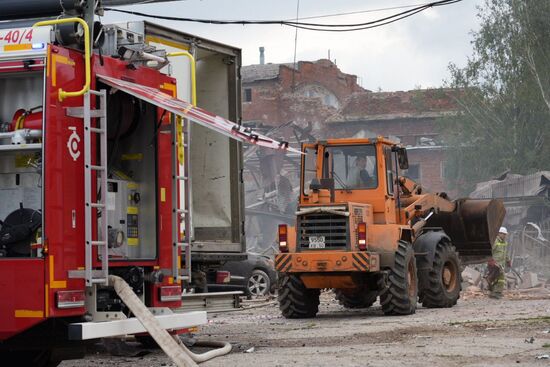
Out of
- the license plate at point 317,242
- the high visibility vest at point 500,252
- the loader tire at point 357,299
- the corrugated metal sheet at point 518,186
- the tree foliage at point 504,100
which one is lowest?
the loader tire at point 357,299

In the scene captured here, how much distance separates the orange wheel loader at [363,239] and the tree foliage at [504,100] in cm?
2839

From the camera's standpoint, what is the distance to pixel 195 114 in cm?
1004

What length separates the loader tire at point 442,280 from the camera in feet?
67.6

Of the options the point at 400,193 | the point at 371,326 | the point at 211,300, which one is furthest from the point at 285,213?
the point at 211,300

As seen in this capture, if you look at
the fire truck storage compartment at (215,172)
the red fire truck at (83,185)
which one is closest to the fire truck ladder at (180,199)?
the red fire truck at (83,185)

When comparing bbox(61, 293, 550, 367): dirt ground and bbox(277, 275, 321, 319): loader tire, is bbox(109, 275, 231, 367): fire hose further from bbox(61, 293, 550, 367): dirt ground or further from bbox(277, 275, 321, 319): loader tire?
bbox(277, 275, 321, 319): loader tire

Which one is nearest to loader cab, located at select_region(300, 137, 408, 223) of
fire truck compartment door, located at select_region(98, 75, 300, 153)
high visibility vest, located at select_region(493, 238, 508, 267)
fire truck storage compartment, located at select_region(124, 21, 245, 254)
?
fire truck storage compartment, located at select_region(124, 21, 245, 254)

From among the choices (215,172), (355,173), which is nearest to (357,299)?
(355,173)

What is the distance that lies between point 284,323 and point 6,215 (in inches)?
349

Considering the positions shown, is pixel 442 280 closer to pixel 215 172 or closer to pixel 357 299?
pixel 357 299

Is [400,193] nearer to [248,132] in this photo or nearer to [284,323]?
[284,323]

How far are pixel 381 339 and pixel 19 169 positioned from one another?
5866 millimetres

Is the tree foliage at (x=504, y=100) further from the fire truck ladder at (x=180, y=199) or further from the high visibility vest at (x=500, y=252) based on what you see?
the fire truck ladder at (x=180, y=199)

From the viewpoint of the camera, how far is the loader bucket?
22953mm
